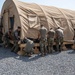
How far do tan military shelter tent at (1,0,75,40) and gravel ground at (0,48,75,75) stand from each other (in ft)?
9.45

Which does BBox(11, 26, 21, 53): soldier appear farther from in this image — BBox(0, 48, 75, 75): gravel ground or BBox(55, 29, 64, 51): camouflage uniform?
BBox(55, 29, 64, 51): camouflage uniform

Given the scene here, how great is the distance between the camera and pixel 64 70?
9.48 meters

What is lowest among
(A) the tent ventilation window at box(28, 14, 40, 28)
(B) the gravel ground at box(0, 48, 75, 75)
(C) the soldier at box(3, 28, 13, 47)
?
(B) the gravel ground at box(0, 48, 75, 75)

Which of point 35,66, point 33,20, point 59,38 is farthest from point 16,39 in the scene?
point 35,66

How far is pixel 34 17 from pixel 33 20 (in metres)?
0.35

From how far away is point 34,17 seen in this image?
1513cm

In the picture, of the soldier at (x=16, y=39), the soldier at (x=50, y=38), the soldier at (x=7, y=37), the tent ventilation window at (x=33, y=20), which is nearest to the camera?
the soldier at (x=16, y=39)

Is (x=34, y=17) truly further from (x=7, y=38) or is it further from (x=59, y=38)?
(x=7, y=38)

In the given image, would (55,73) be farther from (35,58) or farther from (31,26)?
(31,26)

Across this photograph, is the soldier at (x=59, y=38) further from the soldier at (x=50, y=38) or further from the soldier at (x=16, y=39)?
the soldier at (x=16, y=39)

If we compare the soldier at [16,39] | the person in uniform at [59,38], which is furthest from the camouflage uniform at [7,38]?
the person in uniform at [59,38]

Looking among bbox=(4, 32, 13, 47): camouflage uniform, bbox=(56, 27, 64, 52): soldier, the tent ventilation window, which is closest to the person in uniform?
bbox=(56, 27, 64, 52): soldier

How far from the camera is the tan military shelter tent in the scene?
14.5 m

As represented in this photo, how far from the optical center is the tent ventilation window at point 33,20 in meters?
14.7
